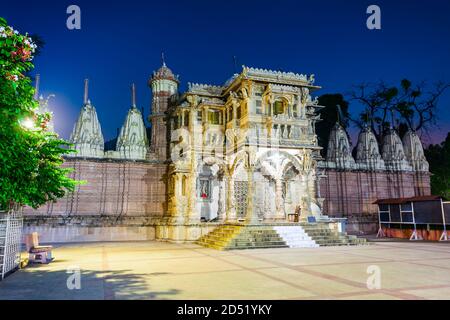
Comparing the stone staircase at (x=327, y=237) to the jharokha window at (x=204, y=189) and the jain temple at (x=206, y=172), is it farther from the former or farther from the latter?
the jharokha window at (x=204, y=189)

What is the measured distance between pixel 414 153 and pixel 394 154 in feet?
7.93

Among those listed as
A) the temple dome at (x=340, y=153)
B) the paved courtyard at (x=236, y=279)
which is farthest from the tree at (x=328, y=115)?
the paved courtyard at (x=236, y=279)

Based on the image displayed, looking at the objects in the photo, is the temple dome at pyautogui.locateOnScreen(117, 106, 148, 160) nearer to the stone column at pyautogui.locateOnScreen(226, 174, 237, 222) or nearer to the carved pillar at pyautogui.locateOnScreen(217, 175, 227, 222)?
the carved pillar at pyautogui.locateOnScreen(217, 175, 227, 222)

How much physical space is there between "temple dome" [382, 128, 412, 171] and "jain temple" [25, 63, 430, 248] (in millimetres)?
7540

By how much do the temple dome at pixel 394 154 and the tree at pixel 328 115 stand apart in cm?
1212

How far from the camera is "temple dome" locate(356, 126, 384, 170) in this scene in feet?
97.0

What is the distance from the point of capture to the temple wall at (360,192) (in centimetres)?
2791

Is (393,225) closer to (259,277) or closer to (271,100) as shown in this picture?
(271,100)

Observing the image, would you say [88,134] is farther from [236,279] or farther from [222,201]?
[236,279]

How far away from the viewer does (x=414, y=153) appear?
31.3 metres

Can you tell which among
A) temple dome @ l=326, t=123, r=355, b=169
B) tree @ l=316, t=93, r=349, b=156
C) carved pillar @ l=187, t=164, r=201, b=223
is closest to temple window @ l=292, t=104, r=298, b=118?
carved pillar @ l=187, t=164, r=201, b=223

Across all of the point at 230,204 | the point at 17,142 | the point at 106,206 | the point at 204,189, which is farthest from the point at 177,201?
the point at 17,142

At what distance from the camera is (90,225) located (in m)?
22.0
